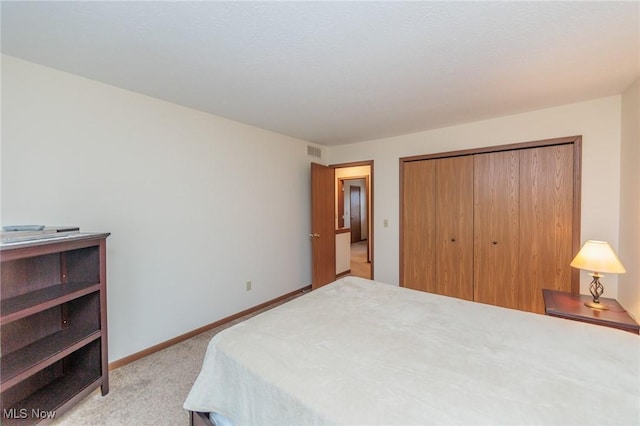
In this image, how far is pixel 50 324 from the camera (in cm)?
187

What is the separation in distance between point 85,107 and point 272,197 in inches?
80.5

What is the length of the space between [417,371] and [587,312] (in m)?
1.76

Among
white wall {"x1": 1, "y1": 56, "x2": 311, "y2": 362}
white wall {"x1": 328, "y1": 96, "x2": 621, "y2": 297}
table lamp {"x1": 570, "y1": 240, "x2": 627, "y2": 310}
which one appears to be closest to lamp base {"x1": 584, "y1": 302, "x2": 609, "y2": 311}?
table lamp {"x1": 570, "y1": 240, "x2": 627, "y2": 310}

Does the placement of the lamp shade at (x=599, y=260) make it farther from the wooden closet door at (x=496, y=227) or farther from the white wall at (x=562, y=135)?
the wooden closet door at (x=496, y=227)

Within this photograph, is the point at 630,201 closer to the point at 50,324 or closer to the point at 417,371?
the point at 417,371

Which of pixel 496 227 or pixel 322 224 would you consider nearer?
pixel 496 227

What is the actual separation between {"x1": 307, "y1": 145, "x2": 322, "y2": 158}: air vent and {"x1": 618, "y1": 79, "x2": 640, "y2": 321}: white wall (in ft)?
11.1

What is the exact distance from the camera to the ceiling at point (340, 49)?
4.53ft

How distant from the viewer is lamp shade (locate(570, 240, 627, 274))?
1.96 m

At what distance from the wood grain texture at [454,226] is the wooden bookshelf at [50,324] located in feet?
11.3

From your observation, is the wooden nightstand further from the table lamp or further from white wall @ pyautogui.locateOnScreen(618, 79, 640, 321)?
white wall @ pyautogui.locateOnScreen(618, 79, 640, 321)

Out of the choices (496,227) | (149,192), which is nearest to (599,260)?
(496,227)

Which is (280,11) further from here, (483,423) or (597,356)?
(597,356)

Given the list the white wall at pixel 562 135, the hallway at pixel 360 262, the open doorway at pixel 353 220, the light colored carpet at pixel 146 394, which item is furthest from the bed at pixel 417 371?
the hallway at pixel 360 262
